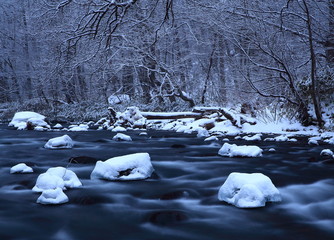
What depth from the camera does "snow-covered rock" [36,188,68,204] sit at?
293cm

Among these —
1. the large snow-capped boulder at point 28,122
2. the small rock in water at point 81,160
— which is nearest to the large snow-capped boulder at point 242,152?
the small rock in water at point 81,160

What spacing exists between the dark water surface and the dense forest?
2.19 meters

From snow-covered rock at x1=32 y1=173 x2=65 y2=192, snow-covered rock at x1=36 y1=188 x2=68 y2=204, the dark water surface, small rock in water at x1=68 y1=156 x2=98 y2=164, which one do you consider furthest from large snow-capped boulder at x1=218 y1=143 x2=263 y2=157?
snow-covered rock at x1=36 y1=188 x2=68 y2=204

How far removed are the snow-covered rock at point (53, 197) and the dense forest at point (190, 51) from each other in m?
2.36

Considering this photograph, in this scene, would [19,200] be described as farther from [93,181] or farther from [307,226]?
[307,226]

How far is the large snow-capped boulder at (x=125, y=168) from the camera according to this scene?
12.3ft

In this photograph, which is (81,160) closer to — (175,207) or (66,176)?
(66,176)

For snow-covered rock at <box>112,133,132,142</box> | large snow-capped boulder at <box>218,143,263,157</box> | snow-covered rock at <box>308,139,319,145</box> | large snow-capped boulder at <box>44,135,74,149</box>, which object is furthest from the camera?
snow-covered rock at <box>112,133,132,142</box>

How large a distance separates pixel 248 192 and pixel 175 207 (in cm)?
64

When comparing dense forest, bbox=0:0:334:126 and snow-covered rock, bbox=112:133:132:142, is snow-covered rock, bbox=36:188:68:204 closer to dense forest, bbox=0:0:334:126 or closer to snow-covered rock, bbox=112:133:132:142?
dense forest, bbox=0:0:334:126

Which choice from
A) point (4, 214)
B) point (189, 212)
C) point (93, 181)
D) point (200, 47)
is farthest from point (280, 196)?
point (200, 47)

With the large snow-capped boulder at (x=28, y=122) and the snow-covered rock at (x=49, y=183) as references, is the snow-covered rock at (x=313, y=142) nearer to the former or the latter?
the snow-covered rock at (x=49, y=183)

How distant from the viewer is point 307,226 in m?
2.52

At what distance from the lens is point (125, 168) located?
3830 millimetres
